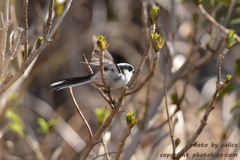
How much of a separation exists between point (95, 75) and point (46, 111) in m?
2.23

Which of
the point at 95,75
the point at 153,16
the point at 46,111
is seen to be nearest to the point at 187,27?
the point at 46,111

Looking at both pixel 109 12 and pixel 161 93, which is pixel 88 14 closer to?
pixel 109 12

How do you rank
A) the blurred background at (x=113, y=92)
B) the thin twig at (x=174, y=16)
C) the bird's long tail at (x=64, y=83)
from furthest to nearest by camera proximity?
the blurred background at (x=113, y=92) → the thin twig at (x=174, y=16) → the bird's long tail at (x=64, y=83)

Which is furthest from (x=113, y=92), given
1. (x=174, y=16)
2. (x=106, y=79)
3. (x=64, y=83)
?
(x=64, y=83)

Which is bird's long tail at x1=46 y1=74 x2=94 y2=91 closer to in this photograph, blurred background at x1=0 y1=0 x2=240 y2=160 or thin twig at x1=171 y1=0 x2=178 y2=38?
thin twig at x1=171 y1=0 x2=178 y2=38

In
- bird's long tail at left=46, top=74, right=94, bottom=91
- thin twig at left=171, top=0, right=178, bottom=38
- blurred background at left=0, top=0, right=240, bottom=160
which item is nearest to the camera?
bird's long tail at left=46, top=74, right=94, bottom=91

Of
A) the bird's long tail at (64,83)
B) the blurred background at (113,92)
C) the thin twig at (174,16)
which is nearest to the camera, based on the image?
the bird's long tail at (64,83)

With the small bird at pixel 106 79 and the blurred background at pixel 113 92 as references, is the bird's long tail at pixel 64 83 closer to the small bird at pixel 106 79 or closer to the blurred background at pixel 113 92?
the small bird at pixel 106 79

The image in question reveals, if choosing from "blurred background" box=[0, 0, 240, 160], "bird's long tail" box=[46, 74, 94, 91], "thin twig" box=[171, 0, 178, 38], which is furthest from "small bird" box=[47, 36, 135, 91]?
"blurred background" box=[0, 0, 240, 160]

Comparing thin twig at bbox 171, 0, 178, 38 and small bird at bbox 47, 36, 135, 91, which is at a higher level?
thin twig at bbox 171, 0, 178, 38

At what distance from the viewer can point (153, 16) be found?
4.47ft

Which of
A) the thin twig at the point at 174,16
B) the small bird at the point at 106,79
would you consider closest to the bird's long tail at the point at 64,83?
the small bird at the point at 106,79

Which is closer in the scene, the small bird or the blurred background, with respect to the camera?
the small bird

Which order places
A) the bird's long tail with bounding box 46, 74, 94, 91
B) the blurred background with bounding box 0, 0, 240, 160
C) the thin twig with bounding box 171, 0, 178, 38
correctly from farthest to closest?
1. the blurred background with bounding box 0, 0, 240, 160
2. the thin twig with bounding box 171, 0, 178, 38
3. the bird's long tail with bounding box 46, 74, 94, 91
